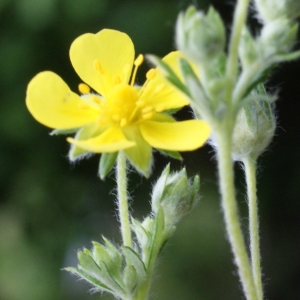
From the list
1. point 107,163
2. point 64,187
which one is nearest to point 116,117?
point 107,163

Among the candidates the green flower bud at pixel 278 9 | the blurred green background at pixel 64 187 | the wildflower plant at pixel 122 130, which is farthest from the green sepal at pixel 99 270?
the blurred green background at pixel 64 187

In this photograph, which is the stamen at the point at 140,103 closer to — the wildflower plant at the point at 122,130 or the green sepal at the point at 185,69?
the wildflower plant at the point at 122,130

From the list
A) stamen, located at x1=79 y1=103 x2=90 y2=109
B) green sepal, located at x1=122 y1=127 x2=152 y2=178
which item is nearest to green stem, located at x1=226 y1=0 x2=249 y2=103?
green sepal, located at x1=122 y1=127 x2=152 y2=178

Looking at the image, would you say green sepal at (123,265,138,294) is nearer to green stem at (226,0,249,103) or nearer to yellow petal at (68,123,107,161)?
yellow petal at (68,123,107,161)

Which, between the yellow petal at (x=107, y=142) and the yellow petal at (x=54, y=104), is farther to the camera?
the yellow petal at (x=54, y=104)

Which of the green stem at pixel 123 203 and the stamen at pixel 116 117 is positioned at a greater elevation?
the stamen at pixel 116 117

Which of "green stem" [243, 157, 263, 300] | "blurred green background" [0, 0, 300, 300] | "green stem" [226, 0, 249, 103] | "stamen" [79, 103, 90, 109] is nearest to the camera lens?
"green stem" [226, 0, 249, 103]

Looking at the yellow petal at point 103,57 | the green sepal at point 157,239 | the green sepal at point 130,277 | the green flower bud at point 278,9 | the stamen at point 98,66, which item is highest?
the yellow petal at point 103,57
